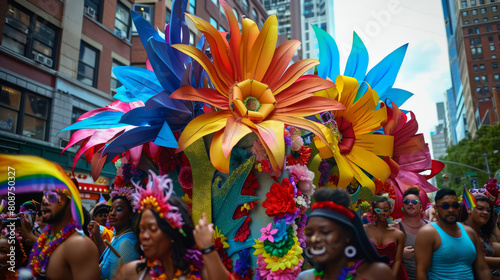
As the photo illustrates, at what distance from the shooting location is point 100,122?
4.57 m

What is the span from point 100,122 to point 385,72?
443 centimetres

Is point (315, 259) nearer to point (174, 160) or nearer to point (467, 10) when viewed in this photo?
point (174, 160)

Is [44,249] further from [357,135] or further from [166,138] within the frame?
[357,135]

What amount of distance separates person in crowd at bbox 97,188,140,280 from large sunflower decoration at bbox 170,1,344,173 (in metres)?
1.17

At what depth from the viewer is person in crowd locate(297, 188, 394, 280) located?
7.64 ft

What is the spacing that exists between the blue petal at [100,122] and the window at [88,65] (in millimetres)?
9267

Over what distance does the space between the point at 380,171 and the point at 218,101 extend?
8.01ft

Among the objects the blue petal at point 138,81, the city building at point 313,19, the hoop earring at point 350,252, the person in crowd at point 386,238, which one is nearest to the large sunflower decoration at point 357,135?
the person in crowd at point 386,238

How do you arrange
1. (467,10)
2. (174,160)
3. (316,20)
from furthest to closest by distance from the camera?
(316,20)
(467,10)
(174,160)

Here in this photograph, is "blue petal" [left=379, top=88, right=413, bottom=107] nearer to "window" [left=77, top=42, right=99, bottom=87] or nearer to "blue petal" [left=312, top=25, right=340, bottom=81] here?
"blue petal" [left=312, top=25, right=340, bottom=81]

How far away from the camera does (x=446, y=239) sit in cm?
349

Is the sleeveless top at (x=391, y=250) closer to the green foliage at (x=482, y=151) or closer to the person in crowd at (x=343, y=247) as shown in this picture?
the person in crowd at (x=343, y=247)

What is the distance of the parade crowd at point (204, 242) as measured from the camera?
235 cm

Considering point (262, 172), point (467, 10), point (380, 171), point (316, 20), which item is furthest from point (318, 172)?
point (316, 20)
